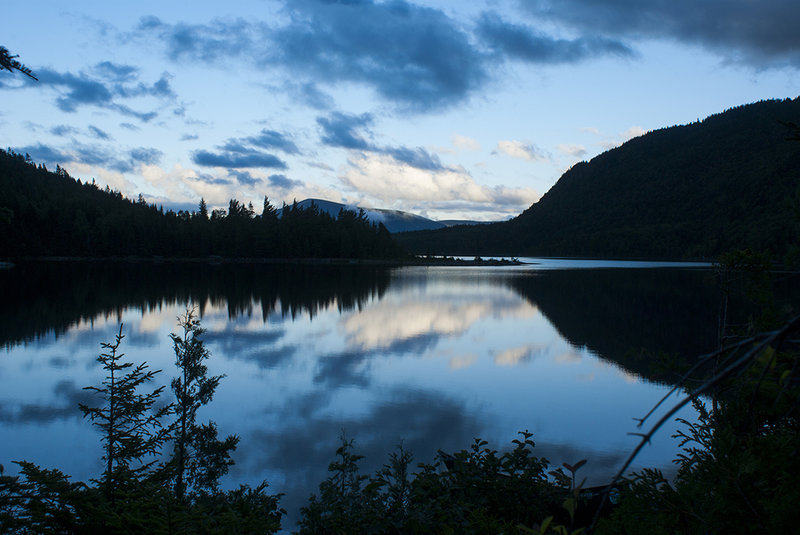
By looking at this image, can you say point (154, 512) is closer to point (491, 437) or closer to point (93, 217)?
point (491, 437)

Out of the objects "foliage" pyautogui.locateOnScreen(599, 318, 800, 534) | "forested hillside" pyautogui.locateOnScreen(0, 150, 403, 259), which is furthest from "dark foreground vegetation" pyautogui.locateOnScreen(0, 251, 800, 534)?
"forested hillside" pyautogui.locateOnScreen(0, 150, 403, 259)

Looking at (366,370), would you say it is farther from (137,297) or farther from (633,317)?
(137,297)

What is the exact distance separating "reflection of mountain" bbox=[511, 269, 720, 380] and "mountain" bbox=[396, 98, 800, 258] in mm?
81654

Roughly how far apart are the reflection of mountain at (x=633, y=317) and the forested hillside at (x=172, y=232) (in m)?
60.8

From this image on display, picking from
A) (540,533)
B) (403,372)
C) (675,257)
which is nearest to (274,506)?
(540,533)

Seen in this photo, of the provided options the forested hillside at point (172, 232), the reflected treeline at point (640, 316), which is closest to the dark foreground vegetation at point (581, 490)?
the reflected treeline at point (640, 316)

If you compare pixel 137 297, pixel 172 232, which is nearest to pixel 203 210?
pixel 172 232

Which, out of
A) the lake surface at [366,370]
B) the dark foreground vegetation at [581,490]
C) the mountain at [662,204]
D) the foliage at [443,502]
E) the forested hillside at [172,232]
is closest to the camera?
the dark foreground vegetation at [581,490]

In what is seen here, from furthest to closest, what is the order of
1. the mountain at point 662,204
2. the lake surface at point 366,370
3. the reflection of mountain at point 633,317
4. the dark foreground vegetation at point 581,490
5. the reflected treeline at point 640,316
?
the mountain at point 662,204 < the reflection of mountain at point 633,317 < the reflected treeline at point 640,316 < the lake surface at point 366,370 < the dark foreground vegetation at point 581,490

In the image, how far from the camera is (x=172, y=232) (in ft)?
318

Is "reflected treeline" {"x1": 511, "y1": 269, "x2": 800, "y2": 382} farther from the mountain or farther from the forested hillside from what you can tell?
the mountain

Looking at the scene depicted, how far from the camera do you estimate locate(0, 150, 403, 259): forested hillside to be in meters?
88.1

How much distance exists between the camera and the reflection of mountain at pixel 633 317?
21.2 metres

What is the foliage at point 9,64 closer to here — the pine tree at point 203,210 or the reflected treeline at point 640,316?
the reflected treeline at point 640,316
